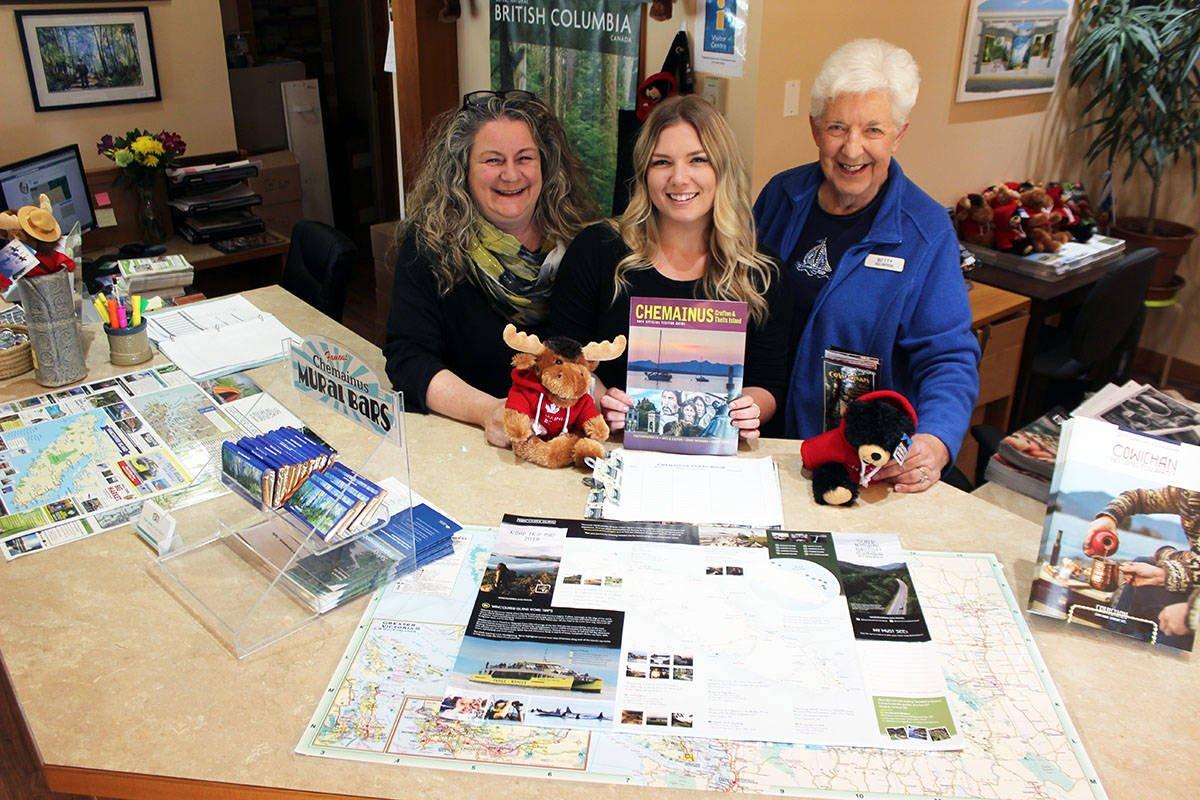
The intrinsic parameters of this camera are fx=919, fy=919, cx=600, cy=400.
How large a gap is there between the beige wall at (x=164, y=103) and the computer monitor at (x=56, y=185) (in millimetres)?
460

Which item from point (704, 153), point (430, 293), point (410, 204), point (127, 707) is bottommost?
point (127, 707)

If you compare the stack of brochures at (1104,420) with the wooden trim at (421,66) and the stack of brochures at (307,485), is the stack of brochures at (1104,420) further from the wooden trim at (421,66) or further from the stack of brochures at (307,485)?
the wooden trim at (421,66)

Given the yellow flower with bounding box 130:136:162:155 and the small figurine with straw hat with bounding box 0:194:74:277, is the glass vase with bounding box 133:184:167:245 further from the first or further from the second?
the small figurine with straw hat with bounding box 0:194:74:277

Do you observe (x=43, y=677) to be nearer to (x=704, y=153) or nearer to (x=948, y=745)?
(x=948, y=745)

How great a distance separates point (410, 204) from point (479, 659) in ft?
3.88

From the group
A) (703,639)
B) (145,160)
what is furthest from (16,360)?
(145,160)

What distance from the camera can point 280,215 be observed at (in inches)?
187

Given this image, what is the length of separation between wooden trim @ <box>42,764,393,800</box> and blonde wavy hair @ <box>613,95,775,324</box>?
1.16 m

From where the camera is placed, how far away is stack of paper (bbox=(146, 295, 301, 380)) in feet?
7.04

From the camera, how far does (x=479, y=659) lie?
1247mm

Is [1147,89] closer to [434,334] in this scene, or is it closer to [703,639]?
[434,334]

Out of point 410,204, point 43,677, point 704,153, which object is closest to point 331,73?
point 410,204

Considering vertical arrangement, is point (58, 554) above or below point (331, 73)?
below

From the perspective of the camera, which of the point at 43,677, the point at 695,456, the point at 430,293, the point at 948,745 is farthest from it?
the point at 430,293
